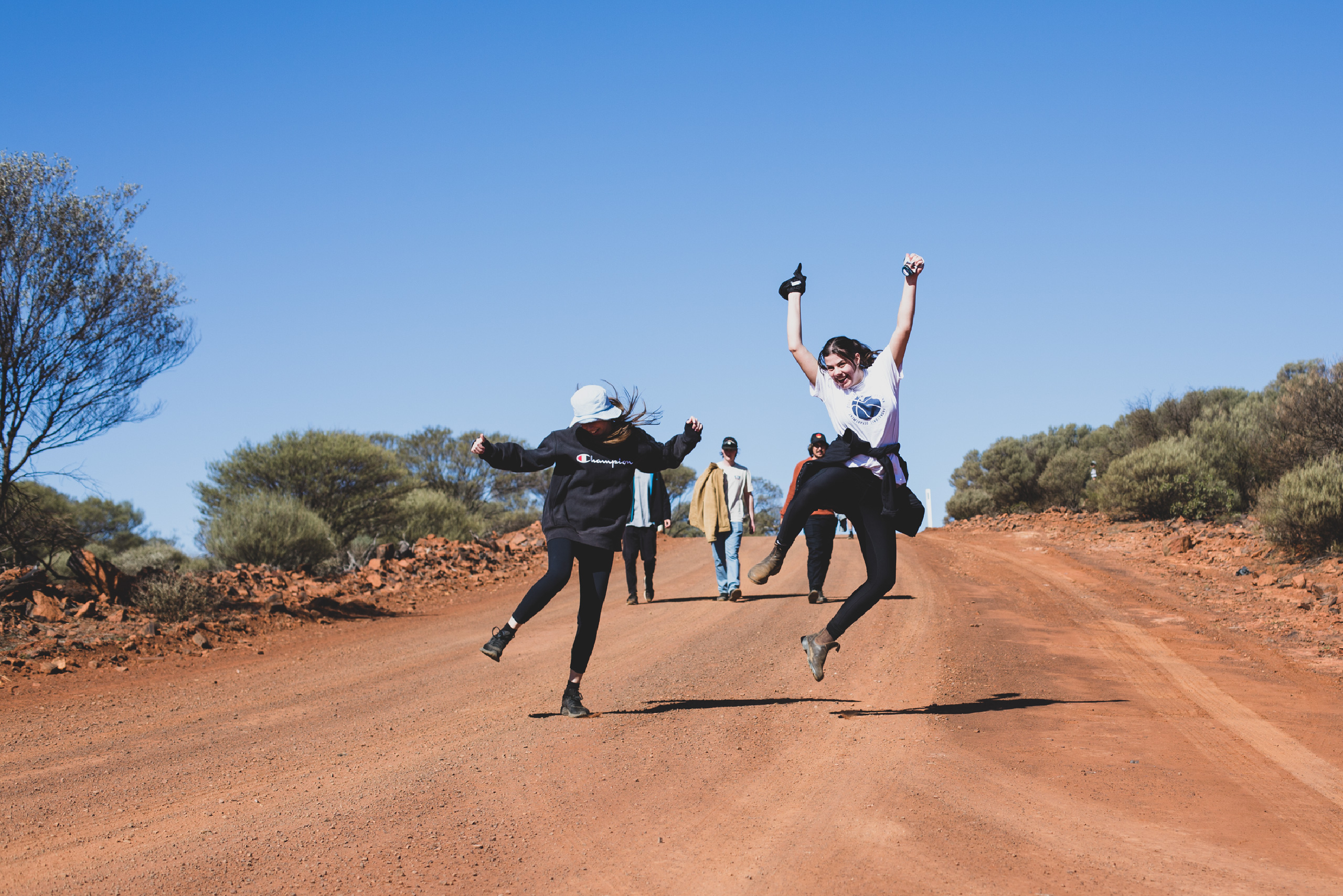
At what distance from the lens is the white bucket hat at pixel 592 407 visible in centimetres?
594

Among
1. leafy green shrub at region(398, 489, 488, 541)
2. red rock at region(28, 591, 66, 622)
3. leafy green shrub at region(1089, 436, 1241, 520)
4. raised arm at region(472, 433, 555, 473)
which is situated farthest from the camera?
leafy green shrub at region(398, 489, 488, 541)

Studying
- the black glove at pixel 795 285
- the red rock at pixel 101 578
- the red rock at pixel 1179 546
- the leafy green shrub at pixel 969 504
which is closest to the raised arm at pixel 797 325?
the black glove at pixel 795 285

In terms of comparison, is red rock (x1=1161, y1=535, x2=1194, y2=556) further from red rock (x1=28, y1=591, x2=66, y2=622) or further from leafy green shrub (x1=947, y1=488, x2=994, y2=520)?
leafy green shrub (x1=947, y1=488, x2=994, y2=520)

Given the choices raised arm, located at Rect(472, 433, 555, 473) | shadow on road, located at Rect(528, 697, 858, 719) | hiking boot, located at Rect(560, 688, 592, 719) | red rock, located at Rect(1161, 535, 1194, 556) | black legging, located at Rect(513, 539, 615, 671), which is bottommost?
shadow on road, located at Rect(528, 697, 858, 719)

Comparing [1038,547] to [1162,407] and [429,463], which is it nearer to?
[1162,407]

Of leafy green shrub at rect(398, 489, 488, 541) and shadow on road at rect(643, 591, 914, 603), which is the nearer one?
shadow on road at rect(643, 591, 914, 603)

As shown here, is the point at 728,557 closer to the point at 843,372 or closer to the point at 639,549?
the point at 639,549

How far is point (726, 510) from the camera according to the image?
12758 millimetres

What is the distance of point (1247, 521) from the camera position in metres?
18.5

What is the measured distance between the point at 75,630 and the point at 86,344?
22.1ft

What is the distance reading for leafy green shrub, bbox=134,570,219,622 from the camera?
11.4 m

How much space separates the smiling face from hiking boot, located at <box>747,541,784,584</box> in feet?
3.50

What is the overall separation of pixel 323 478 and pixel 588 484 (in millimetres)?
25484

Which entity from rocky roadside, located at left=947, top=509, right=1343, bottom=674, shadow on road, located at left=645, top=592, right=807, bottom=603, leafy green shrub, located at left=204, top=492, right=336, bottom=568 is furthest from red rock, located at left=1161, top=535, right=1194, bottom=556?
leafy green shrub, located at left=204, top=492, right=336, bottom=568
